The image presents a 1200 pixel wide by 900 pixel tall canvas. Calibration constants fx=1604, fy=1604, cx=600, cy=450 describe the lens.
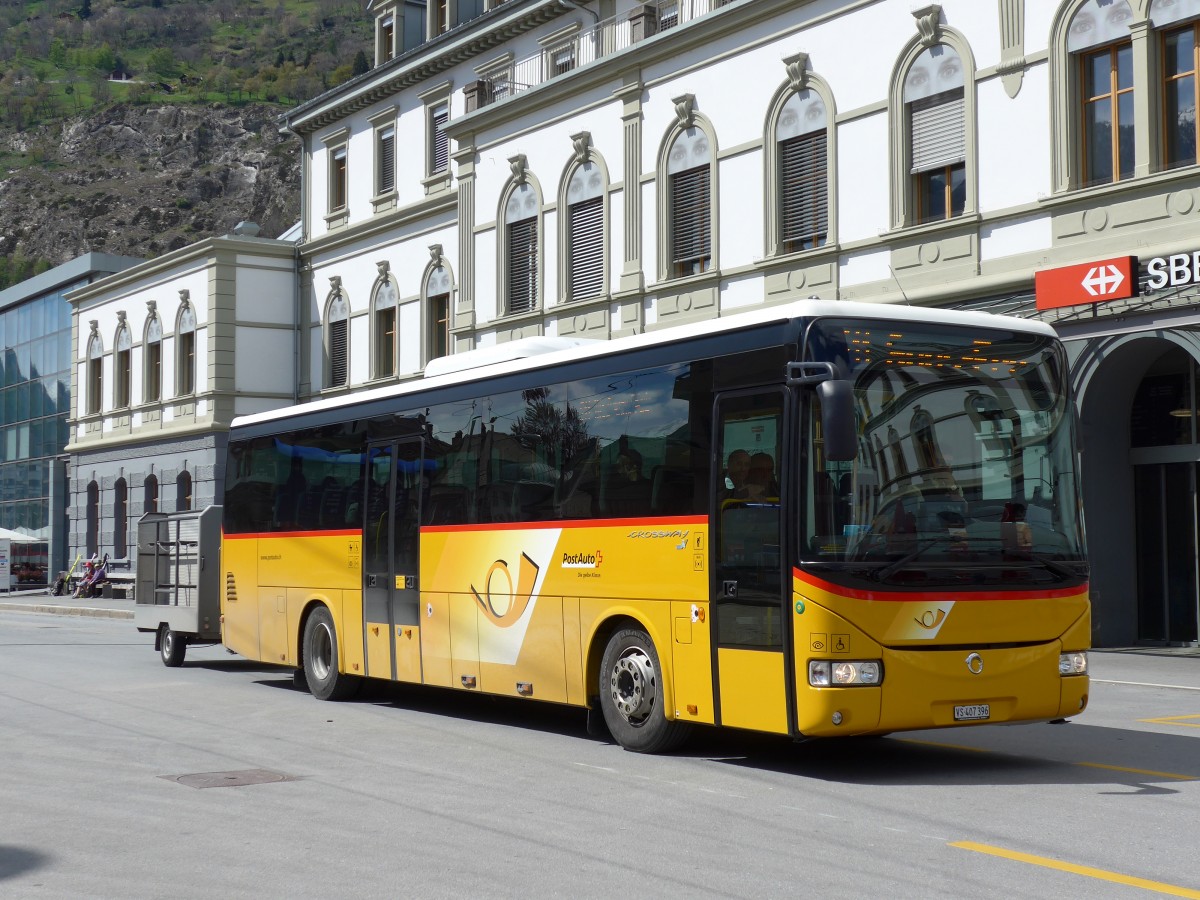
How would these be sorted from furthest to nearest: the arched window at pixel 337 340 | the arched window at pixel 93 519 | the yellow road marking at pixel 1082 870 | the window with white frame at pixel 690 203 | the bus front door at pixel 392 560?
the arched window at pixel 93 519 < the arched window at pixel 337 340 < the window with white frame at pixel 690 203 < the bus front door at pixel 392 560 < the yellow road marking at pixel 1082 870

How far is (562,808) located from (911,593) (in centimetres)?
259

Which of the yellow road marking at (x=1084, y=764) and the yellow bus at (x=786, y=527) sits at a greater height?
the yellow bus at (x=786, y=527)

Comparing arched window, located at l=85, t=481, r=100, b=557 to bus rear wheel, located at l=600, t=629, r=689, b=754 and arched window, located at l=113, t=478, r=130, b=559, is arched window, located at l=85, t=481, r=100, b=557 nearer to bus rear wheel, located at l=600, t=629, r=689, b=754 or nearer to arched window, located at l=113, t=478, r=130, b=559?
arched window, located at l=113, t=478, r=130, b=559

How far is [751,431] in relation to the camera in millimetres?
10531

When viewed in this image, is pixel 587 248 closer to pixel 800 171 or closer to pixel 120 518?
pixel 800 171

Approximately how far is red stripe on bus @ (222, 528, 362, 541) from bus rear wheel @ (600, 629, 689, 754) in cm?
453

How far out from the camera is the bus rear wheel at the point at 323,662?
16.1 m

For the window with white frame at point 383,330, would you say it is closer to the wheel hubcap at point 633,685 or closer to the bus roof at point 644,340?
the bus roof at point 644,340

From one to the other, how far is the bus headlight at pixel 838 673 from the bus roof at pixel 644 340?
218cm

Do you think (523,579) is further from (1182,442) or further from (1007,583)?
(1182,442)

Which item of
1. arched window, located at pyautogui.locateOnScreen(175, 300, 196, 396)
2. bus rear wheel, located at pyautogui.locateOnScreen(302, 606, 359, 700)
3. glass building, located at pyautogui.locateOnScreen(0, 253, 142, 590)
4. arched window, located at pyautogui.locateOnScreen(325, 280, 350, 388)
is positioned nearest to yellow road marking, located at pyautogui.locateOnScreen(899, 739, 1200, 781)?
bus rear wheel, located at pyautogui.locateOnScreen(302, 606, 359, 700)

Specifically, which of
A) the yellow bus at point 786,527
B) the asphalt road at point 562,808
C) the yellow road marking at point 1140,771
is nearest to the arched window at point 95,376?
the asphalt road at point 562,808

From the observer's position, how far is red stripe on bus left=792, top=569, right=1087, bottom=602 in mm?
9859

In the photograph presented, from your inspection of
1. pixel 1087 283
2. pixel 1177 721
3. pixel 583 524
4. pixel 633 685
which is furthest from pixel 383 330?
pixel 633 685
